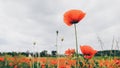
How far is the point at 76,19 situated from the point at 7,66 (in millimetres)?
5439

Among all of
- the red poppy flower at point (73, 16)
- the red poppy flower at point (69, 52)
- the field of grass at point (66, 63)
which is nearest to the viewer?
the red poppy flower at point (73, 16)

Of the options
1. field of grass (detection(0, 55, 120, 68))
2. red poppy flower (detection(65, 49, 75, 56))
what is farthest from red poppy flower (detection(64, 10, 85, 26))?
field of grass (detection(0, 55, 120, 68))

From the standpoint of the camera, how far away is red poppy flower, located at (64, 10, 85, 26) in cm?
248

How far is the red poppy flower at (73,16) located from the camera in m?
2.48

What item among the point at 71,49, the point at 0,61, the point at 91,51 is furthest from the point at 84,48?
the point at 0,61

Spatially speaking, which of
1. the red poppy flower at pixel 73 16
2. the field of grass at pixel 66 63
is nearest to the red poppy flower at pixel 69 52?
the field of grass at pixel 66 63

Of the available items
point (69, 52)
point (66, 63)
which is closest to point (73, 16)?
point (69, 52)

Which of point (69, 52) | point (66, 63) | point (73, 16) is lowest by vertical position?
point (66, 63)

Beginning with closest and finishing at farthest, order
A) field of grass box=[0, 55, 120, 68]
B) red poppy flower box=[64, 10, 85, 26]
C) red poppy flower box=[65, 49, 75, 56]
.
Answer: red poppy flower box=[64, 10, 85, 26] < red poppy flower box=[65, 49, 75, 56] < field of grass box=[0, 55, 120, 68]

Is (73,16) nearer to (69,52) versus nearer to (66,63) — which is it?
(69,52)

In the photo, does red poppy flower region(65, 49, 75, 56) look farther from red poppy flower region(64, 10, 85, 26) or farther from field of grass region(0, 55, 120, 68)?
red poppy flower region(64, 10, 85, 26)

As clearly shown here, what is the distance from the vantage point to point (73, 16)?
2.51 metres

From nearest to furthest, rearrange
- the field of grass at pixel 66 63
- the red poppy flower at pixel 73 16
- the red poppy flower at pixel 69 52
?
the red poppy flower at pixel 73 16
the red poppy flower at pixel 69 52
the field of grass at pixel 66 63

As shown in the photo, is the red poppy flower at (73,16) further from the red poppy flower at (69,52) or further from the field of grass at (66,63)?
the field of grass at (66,63)
